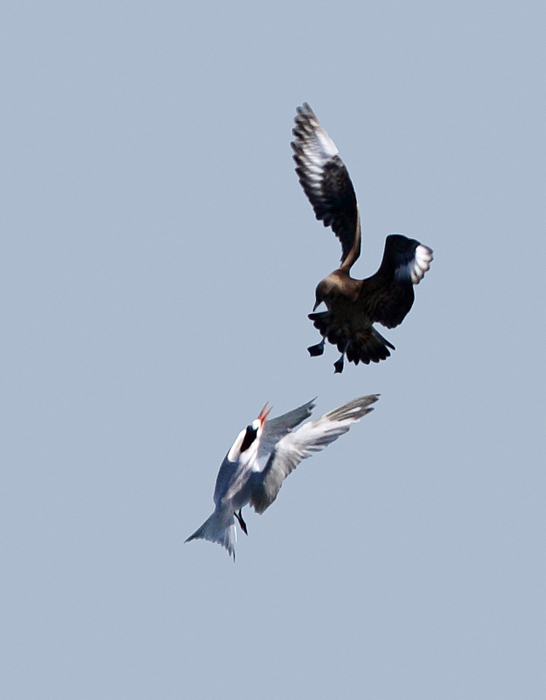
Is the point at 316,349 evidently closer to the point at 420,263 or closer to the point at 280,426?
the point at 280,426

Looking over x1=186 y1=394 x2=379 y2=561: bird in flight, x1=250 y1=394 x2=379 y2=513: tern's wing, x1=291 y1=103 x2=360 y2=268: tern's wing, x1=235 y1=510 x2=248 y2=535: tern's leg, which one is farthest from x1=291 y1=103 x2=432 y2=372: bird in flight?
x1=235 y1=510 x2=248 y2=535: tern's leg

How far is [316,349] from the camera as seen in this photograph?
9.36m

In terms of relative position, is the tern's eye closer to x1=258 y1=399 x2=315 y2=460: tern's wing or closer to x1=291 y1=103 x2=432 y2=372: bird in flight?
x1=258 y1=399 x2=315 y2=460: tern's wing

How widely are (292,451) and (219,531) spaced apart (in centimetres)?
85

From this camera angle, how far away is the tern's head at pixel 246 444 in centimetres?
841

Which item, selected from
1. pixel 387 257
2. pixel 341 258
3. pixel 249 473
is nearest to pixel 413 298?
pixel 387 257

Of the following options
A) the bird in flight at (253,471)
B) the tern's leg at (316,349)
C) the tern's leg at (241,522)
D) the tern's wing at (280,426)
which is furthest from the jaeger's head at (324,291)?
the tern's leg at (241,522)

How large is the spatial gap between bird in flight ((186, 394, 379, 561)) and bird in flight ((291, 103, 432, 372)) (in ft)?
3.21

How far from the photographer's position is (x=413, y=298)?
28.4 feet

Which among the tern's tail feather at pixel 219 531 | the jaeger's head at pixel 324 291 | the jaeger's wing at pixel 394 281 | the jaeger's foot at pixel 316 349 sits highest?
the jaeger's head at pixel 324 291

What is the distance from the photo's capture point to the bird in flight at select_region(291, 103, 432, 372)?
8508 millimetres

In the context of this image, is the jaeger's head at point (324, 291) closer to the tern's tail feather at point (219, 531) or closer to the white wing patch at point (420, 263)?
the white wing patch at point (420, 263)

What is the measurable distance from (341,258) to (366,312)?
748 mm

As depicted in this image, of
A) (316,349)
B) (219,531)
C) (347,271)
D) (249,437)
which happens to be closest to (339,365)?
(316,349)
